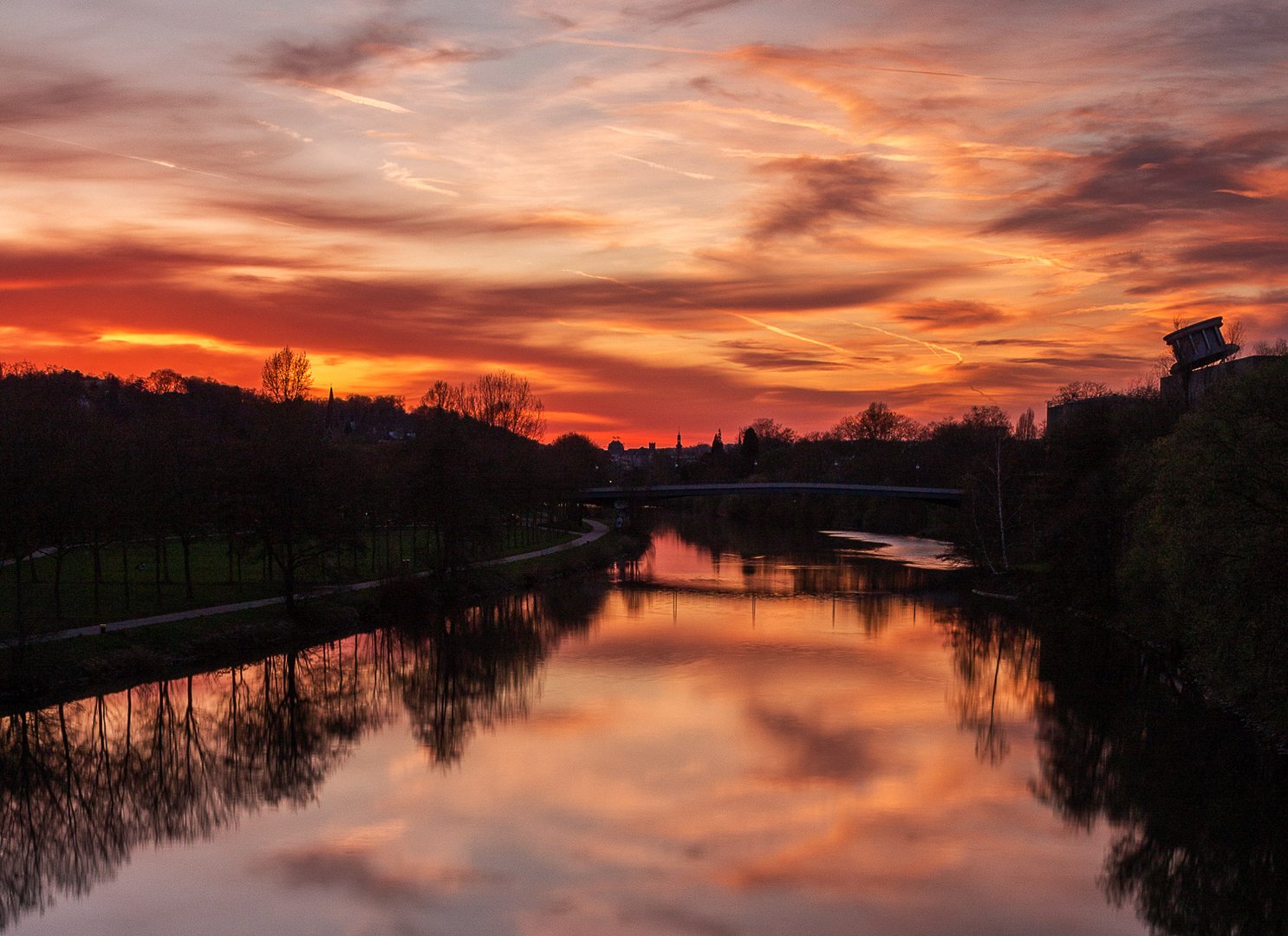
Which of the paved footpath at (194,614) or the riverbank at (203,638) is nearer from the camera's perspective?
the riverbank at (203,638)

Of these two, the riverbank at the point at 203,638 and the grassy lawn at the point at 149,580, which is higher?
the grassy lawn at the point at 149,580

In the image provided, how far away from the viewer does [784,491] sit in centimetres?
11288

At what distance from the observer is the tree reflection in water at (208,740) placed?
81.9 feet

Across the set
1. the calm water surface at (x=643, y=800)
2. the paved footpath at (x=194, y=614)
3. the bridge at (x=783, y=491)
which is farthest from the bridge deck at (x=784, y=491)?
the calm water surface at (x=643, y=800)

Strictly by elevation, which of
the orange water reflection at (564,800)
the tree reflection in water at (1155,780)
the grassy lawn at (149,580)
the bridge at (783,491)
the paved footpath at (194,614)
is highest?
the bridge at (783,491)

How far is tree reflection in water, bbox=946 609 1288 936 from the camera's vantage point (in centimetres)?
2234

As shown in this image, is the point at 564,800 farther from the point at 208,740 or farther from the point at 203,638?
the point at 203,638

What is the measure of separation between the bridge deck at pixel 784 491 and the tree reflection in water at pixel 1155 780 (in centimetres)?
5020

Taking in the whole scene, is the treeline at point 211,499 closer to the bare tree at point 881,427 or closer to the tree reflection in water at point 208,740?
the tree reflection in water at point 208,740

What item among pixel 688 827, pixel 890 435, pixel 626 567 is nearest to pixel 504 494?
pixel 626 567

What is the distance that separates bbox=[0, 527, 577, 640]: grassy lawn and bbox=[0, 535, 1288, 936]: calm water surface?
5828 mm

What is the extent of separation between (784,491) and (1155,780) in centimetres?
8382

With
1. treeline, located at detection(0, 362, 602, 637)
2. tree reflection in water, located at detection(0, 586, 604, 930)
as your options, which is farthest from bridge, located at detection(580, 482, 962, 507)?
tree reflection in water, located at detection(0, 586, 604, 930)

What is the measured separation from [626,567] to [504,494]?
14.3 metres
